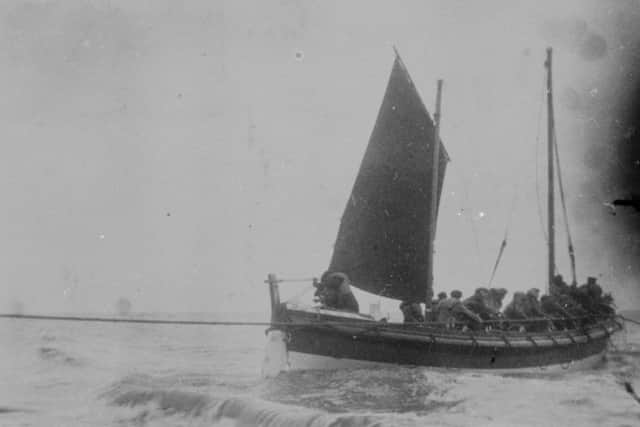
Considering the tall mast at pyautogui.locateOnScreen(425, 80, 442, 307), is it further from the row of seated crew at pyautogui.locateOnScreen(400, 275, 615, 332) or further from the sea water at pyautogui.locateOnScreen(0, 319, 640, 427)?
the sea water at pyautogui.locateOnScreen(0, 319, 640, 427)

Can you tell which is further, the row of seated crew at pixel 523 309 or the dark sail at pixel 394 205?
the dark sail at pixel 394 205

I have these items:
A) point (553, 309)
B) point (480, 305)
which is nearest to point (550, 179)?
point (553, 309)

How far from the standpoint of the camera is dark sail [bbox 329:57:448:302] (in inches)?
808

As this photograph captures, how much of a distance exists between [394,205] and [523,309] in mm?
4848

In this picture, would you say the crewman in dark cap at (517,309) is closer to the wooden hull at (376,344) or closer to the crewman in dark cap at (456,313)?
the wooden hull at (376,344)

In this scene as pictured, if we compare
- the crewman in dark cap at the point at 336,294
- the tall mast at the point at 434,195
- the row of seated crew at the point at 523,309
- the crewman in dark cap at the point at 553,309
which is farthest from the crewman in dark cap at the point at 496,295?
the crewman in dark cap at the point at 336,294

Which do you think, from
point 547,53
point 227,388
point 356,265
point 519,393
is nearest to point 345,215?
point 356,265

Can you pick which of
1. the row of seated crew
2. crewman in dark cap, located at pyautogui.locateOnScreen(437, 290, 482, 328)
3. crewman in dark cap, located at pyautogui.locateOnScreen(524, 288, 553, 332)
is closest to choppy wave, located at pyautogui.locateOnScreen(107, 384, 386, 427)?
the row of seated crew

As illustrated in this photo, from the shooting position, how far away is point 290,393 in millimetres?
16172

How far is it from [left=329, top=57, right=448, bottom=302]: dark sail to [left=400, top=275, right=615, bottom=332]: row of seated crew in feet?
3.41

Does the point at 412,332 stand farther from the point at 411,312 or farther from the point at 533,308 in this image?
the point at 533,308

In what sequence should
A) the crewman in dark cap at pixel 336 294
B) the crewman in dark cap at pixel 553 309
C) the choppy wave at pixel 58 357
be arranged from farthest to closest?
the choppy wave at pixel 58 357
the crewman in dark cap at pixel 553 309
the crewman in dark cap at pixel 336 294

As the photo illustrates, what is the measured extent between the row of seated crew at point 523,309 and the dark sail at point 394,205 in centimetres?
104

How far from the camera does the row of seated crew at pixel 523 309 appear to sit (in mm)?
19219
